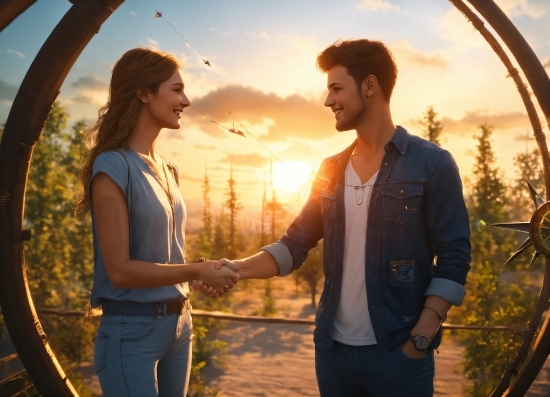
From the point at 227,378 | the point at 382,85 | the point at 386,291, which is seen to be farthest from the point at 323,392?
the point at 227,378

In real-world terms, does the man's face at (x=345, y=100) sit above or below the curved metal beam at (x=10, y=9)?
below

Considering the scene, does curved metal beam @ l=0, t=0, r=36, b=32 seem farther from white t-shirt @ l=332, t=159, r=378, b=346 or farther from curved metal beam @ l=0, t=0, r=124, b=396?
white t-shirt @ l=332, t=159, r=378, b=346

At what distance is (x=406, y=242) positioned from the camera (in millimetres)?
2611

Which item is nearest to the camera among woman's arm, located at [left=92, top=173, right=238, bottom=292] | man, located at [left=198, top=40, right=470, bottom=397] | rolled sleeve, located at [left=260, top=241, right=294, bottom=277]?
woman's arm, located at [left=92, top=173, right=238, bottom=292]

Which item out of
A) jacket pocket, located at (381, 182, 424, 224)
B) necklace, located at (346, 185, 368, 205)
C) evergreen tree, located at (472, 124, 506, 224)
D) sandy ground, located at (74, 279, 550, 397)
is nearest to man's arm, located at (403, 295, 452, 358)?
jacket pocket, located at (381, 182, 424, 224)

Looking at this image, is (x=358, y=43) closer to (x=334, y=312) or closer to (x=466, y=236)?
(x=466, y=236)

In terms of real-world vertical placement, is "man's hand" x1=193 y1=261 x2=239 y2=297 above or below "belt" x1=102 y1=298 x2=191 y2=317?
above

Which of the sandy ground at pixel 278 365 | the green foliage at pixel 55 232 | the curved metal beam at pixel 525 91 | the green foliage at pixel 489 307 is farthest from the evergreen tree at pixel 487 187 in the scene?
the curved metal beam at pixel 525 91

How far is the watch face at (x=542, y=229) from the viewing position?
10.2ft

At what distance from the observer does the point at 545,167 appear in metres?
3.39

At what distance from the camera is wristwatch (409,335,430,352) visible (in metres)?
2.45

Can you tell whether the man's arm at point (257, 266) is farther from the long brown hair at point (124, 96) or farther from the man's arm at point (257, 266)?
the long brown hair at point (124, 96)

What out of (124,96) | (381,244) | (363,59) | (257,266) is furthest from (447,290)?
(124,96)

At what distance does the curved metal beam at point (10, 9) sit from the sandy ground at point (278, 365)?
26.9m
